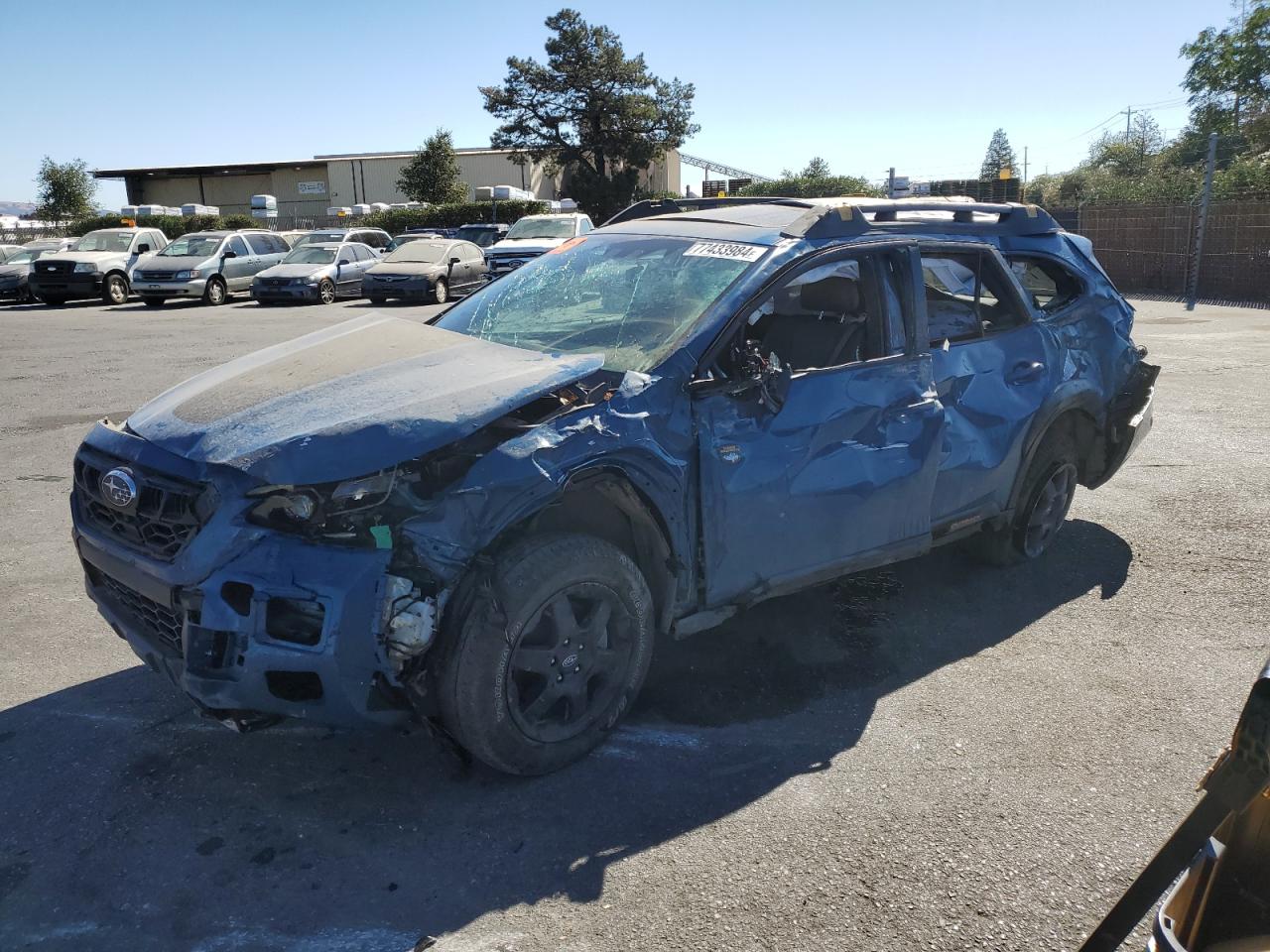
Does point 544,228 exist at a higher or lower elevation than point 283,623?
higher

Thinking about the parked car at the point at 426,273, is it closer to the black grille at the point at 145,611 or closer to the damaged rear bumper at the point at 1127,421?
the damaged rear bumper at the point at 1127,421

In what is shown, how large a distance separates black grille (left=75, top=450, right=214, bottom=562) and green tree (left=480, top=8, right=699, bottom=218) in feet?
174

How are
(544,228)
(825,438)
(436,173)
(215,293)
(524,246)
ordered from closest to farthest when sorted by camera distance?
(825,438)
(524,246)
(215,293)
(544,228)
(436,173)

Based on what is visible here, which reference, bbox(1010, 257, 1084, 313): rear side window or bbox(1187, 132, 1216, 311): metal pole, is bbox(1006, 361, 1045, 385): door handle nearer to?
bbox(1010, 257, 1084, 313): rear side window

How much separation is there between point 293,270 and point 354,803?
68.1ft

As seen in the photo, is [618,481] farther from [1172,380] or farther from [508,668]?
[1172,380]

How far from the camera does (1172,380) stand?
35.8 ft

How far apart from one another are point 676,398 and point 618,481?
0.39m

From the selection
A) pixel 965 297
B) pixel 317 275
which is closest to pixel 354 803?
pixel 965 297

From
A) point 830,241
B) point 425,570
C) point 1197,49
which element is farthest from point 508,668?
point 1197,49

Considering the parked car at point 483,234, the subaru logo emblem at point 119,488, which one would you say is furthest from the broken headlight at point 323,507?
the parked car at point 483,234

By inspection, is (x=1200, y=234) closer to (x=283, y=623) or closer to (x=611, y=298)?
(x=611, y=298)

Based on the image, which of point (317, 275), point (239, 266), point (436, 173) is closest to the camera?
point (317, 275)

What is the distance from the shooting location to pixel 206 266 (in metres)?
22.2
